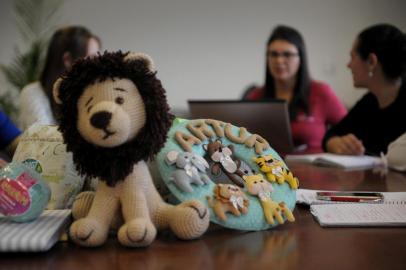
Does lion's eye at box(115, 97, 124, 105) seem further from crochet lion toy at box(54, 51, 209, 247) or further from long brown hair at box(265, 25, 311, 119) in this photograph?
long brown hair at box(265, 25, 311, 119)

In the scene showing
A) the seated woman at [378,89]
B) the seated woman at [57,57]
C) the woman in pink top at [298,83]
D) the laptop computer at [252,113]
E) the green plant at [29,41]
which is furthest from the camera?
the green plant at [29,41]

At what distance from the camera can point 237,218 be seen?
63 cm

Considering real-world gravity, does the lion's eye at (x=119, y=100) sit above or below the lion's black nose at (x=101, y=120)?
above

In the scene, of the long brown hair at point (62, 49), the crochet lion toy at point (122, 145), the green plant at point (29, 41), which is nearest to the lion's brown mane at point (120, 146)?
the crochet lion toy at point (122, 145)

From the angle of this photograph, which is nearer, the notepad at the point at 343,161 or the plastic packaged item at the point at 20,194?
the plastic packaged item at the point at 20,194

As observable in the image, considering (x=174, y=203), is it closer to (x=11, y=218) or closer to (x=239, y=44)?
(x=11, y=218)

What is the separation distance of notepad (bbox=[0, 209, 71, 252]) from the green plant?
249cm

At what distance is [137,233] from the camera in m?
0.55

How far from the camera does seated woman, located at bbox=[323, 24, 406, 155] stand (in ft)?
5.75

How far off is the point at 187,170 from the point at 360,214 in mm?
313

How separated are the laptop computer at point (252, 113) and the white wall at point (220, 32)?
6.01 ft

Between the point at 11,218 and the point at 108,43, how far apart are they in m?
2.82

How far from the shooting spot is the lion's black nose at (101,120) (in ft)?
1.76

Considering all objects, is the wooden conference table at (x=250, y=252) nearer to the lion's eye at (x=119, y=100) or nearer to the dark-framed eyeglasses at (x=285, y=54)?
the lion's eye at (x=119, y=100)
